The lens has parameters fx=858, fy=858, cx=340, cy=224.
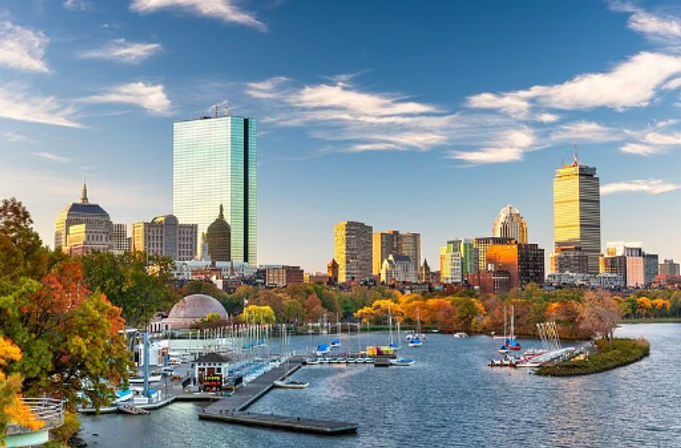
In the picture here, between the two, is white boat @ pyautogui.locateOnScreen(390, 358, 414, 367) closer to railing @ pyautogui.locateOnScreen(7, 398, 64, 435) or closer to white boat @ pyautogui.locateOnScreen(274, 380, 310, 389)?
white boat @ pyautogui.locateOnScreen(274, 380, 310, 389)

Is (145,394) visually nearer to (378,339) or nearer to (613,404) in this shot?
(613,404)

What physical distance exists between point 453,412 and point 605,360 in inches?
1874

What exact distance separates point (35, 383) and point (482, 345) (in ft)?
414

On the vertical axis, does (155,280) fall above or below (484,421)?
above

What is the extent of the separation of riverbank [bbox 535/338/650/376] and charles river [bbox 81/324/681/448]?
2260mm

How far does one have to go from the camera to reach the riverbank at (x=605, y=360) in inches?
4496

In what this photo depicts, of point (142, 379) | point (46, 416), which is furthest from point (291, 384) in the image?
point (46, 416)

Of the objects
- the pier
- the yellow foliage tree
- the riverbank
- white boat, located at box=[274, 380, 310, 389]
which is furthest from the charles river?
the yellow foliage tree

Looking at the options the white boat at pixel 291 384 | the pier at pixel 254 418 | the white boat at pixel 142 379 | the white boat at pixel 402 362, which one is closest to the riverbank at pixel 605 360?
the white boat at pixel 402 362

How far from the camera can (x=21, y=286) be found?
171 feet

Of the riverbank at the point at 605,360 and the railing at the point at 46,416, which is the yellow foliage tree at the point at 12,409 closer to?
the railing at the point at 46,416

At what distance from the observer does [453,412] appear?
82875 mm

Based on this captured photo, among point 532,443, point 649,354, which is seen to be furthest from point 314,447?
point 649,354

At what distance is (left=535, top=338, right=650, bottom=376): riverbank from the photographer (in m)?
114
